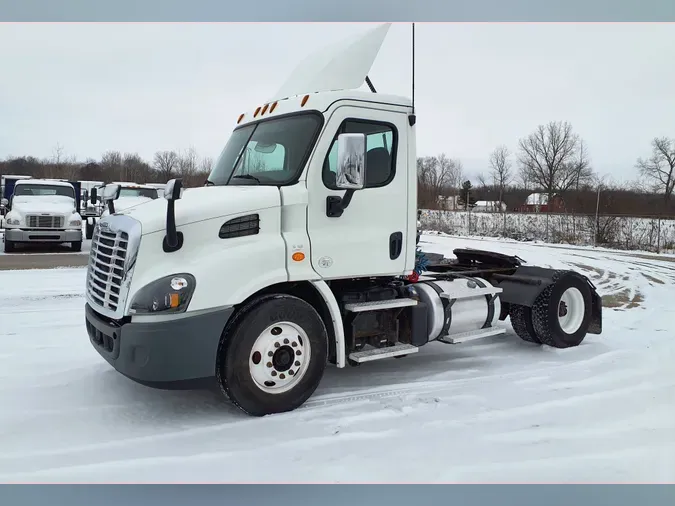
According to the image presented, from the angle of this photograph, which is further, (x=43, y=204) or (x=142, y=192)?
(x=142, y=192)

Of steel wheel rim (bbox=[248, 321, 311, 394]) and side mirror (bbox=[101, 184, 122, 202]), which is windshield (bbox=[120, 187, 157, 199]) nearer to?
side mirror (bbox=[101, 184, 122, 202])

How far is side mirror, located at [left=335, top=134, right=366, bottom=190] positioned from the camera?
14.9ft

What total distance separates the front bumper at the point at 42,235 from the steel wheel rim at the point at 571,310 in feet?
52.3

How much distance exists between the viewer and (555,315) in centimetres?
700

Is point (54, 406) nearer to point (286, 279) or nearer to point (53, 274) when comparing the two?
point (286, 279)

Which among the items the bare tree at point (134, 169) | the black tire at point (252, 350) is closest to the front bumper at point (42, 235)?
the black tire at point (252, 350)

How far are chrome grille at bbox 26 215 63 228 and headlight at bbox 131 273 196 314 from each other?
51.4 ft

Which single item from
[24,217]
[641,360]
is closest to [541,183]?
[24,217]

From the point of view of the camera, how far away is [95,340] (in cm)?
489

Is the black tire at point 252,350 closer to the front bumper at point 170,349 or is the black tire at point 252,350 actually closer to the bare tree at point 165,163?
the front bumper at point 170,349

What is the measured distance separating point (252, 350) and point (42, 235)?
16041 mm

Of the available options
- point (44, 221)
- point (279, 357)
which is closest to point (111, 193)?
point (279, 357)

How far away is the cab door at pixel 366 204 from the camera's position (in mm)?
5023

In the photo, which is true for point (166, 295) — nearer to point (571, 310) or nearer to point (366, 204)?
point (366, 204)
